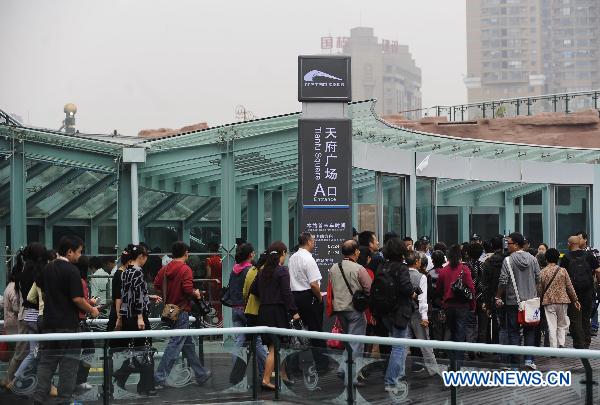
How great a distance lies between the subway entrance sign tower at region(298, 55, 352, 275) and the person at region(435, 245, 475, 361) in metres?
1.56

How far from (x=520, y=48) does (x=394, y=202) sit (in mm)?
171901

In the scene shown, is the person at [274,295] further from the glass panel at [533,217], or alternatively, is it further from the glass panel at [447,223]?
the glass panel at [533,217]

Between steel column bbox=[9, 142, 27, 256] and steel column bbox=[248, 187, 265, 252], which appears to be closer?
steel column bbox=[9, 142, 27, 256]

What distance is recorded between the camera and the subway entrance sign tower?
14.4 meters

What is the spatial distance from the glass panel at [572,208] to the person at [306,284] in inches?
634

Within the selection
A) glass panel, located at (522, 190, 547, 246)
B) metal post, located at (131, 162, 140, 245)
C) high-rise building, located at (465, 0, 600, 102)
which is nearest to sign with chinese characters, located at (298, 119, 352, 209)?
metal post, located at (131, 162, 140, 245)

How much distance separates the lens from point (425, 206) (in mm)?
22359

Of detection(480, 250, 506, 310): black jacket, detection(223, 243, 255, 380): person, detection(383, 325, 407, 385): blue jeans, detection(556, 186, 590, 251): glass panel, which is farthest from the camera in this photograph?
detection(556, 186, 590, 251): glass panel

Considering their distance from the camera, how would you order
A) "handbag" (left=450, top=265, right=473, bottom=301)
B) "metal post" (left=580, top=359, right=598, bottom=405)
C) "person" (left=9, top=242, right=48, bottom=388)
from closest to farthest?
"metal post" (left=580, top=359, right=598, bottom=405) < "person" (left=9, top=242, right=48, bottom=388) < "handbag" (left=450, top=265, right=473, bottom=301)

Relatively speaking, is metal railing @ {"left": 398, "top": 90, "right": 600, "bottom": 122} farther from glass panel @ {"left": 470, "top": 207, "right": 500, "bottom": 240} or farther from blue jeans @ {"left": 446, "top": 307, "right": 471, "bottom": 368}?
blue jeans @ {"left": 446, "top": 307, "right": 471, "bottom": 368}

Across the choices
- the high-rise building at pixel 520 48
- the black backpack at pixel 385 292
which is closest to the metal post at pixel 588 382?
the black backpack at pixel 385 292

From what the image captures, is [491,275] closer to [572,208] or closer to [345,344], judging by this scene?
[345,344]

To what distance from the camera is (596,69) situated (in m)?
183

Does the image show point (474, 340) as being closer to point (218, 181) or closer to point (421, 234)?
point (421, 234)
